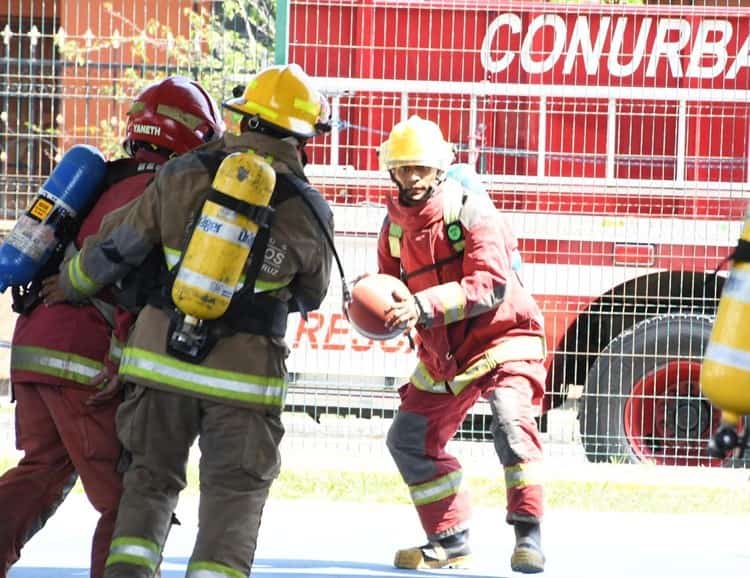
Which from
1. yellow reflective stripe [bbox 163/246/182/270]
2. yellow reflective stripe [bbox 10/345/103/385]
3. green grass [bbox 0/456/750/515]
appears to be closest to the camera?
yellow reflective stripe [bbox 163/246/182/270]

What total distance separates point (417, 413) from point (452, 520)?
1.62 ft

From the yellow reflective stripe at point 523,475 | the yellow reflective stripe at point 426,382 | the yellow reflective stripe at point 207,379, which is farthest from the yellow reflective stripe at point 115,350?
the yellow reflective stripe at point 523,475

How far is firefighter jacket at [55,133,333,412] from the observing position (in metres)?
5.51

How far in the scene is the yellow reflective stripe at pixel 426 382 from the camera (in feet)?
25.5

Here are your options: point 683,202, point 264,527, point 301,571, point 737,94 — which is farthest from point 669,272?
point 301,571

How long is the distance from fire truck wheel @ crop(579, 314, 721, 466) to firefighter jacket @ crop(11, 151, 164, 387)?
18.8 ft

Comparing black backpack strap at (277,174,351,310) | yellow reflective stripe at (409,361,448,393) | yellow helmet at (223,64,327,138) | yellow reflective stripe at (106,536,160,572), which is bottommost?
yellow reflective stripe at (106,536,160,572)

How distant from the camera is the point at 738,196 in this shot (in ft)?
37.0

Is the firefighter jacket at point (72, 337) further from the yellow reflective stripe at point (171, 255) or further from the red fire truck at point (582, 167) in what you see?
the red fire truck at point (582, 167)

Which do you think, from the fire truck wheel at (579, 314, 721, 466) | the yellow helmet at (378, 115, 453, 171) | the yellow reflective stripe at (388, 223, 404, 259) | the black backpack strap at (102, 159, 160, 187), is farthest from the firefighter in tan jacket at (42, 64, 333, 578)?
the fire truck wheel at (579, 314, 721, 466)

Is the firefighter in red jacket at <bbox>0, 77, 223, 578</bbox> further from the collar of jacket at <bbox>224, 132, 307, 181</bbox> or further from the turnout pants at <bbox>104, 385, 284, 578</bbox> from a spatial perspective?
the collar of jacket at <bbox>224, 132, 307, 181</bbox>

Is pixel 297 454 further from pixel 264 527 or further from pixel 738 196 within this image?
pixel 738 196

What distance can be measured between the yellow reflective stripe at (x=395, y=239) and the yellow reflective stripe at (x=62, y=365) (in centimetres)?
208

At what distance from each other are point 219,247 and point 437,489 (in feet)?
8.91
